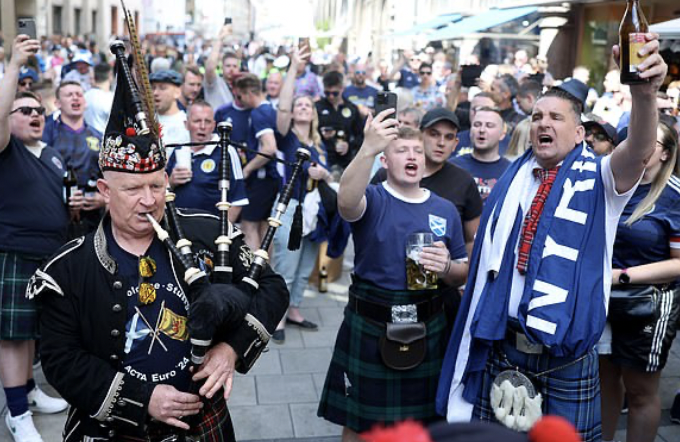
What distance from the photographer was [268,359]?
5.54 meters

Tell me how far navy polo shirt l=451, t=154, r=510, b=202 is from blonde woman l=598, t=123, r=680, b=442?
1357 mm

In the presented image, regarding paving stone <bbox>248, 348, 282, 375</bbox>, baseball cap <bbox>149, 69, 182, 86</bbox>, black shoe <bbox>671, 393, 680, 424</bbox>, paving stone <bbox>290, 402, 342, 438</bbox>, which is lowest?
paving stone <bbox>290, 402, 342, 438</bbox>

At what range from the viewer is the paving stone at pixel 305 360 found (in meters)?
5.37

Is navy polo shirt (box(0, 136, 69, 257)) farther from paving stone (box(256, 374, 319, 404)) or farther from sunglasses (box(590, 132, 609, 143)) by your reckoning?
sunglasses (box(590, 132, 609, 143))

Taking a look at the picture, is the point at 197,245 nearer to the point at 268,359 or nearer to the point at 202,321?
the point at 202,321

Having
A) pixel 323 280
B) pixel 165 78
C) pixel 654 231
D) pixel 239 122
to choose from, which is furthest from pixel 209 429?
pixel 323 280

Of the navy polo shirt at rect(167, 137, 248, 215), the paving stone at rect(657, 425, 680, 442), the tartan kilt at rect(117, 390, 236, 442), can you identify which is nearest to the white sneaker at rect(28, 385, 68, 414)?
the navy polo shirt at rect(167, 137, 248, 215)

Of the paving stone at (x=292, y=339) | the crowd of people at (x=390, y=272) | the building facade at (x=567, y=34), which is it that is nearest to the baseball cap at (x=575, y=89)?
the crowd of people at (x=390, y=272)

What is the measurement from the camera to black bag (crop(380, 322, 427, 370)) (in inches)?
135

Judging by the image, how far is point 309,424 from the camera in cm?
455

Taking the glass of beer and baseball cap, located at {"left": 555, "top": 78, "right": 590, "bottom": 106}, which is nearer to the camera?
baseball cap, located at {"left": 555, "top": 78, "right": 590, "bottom": 106}

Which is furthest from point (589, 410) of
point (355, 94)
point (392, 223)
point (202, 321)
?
point (355, 94)

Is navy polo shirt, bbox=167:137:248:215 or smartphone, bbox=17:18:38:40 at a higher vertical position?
smartphone, bbox=17:18:38:40

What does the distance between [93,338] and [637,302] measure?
258cm
